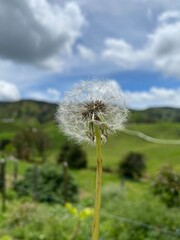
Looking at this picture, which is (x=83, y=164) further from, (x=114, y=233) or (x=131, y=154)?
(x=114, y=233)

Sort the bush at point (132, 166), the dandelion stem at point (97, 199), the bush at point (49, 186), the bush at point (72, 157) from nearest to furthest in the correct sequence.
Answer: the dandelion stem at point (97, 199) < the bush at point (49, 186) < the bush at point (132, 166) < the bush at point (72, 157)

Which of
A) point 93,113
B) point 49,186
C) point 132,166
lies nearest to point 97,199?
point 93,113

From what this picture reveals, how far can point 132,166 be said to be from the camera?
137ft

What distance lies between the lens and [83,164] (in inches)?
1797

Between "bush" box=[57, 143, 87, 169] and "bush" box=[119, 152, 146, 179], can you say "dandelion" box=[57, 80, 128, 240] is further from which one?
"bush" box=[57, 143, 87, 169]

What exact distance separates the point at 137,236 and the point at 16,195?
9.02 metres

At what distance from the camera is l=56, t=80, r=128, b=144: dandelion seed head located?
76cm

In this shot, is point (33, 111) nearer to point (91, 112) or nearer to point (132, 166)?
point (132, 166)

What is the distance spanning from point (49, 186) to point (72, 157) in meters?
31.2

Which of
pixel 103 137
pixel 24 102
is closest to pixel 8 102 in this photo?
pixel 24 102

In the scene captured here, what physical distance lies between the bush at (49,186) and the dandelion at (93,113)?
13116 mm

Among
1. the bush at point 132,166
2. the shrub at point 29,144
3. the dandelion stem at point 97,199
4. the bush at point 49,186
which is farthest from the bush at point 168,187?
the shrub at point 29,144

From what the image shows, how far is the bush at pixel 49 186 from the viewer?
1429 centimetres

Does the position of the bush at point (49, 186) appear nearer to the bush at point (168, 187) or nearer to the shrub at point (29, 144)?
the bush at point (168, 187)
